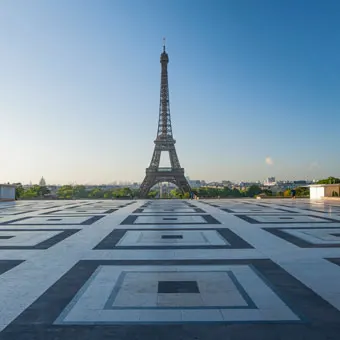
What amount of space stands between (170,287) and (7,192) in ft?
90.8

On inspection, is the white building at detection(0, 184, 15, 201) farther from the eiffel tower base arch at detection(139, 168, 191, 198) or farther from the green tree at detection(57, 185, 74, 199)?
the green tree at detection(57, 185, 74, 199)

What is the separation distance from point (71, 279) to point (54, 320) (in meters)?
1.45

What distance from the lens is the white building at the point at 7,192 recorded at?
27.2 meters

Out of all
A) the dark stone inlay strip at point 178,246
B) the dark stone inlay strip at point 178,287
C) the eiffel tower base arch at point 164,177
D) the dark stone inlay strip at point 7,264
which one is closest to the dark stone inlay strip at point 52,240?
the dark stone inlay strip at point 178,246

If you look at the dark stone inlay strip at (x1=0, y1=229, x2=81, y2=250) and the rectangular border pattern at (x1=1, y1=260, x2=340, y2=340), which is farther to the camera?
the dark stone inlay strip at (x1=0, y1=229, x2=81, y2=250)

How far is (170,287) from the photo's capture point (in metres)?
4.45

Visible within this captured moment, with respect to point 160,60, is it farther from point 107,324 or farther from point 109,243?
point 107,324

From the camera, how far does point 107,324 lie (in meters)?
3.33

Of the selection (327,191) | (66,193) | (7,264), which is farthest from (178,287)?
(66,193)

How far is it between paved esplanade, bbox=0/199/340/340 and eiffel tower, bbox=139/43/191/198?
43.0m

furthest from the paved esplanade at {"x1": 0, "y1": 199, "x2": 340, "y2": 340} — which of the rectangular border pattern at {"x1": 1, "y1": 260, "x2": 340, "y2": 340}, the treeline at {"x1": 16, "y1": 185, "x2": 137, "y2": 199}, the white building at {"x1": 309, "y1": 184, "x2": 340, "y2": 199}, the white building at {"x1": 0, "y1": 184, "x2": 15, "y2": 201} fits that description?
the treeline at {"x1": 16, "y1": 185, "x2": 137, "y2": 199}

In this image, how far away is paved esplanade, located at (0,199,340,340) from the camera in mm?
3240

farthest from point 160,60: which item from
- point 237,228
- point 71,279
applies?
point 71,279

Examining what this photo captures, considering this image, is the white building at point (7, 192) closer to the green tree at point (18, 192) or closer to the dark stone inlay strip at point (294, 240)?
the green tree at point (18, 192)
